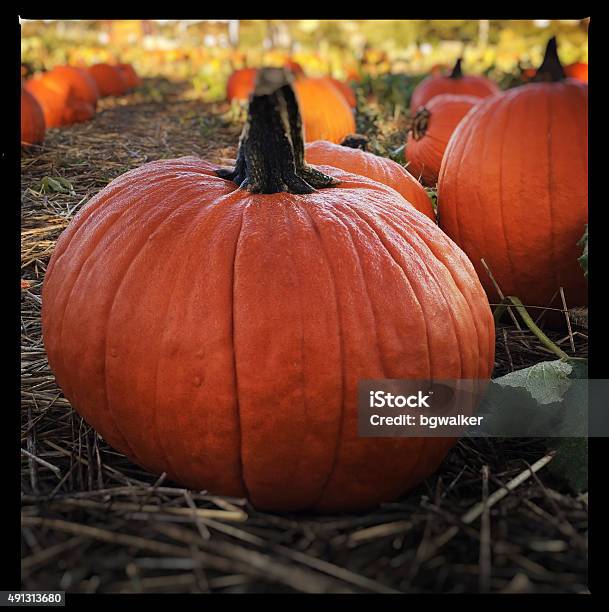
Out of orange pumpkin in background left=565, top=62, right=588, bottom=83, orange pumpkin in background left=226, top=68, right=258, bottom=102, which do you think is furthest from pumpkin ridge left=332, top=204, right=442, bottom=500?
orange pumpkin in background left=226, top=68, right=258, bottom=102

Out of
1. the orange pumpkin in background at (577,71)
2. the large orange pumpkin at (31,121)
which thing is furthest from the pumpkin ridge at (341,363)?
the orange pumpkin in background at (577,71)

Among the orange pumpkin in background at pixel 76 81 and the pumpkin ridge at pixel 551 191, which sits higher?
the orange pumpkin in background at pixel 76 81

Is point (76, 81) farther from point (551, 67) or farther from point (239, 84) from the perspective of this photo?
point (551, 67)

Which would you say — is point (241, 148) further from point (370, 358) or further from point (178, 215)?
point (370, 358)

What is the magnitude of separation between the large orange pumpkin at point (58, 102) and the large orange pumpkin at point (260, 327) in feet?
11.6

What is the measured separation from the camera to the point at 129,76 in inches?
288

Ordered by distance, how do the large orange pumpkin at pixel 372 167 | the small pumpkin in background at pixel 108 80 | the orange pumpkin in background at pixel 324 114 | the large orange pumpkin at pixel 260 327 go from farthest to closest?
1. the small pumpkin in background at pixel 108 80
2. the orange pumpkin in background at pixel 324 114
3. the large orange pumpkin at pixel 372 167
4. the large orange pumpkin at pixel 260 327

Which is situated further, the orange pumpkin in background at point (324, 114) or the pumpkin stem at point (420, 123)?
the orange pumpkin in background at point (324, 114)

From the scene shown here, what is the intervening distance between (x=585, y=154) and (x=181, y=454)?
1.31 meters

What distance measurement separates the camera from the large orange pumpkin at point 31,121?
3309 millimetres

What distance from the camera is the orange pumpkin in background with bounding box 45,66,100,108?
5012 millimetres

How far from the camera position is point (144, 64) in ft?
27.7

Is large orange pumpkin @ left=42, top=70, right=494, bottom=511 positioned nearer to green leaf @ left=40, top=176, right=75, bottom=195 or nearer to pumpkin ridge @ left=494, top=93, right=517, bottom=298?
pumpkin ridge @ left=494, top=93, right=517, bottom=298

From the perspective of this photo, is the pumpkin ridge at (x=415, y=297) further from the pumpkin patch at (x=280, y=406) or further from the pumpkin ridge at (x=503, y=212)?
the pumpkin ridge at (x=503, y=212)
